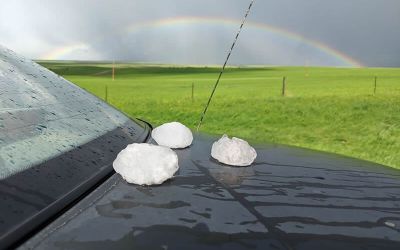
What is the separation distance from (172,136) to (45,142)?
0.77 m

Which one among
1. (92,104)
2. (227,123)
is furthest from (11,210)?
(227,123)

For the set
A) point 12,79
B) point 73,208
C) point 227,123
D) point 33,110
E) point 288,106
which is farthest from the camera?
point 288,106

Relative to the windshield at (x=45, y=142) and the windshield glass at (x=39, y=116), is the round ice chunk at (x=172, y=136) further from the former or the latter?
the windshield glass at (x=39, y=116)

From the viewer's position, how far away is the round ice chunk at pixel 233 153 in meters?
1.84

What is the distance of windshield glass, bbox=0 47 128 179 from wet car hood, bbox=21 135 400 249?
195 mm

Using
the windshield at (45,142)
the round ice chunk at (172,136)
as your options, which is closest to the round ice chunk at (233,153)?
the round ice chunk at (172,136)

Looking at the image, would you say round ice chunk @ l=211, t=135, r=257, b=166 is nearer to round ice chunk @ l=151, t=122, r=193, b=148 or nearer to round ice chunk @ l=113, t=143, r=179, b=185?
round ice chunk @ l=151, t=122, r=193, b=148

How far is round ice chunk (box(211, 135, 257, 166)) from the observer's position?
1843 millimetres

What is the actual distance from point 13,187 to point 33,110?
53cm

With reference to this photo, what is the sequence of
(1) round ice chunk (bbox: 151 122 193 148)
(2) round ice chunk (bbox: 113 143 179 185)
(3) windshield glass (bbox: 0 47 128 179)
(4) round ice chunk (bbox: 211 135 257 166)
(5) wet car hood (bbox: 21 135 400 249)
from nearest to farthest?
(5) wet car hood (bbox: 21 135 400 249)
(3) windshield glass (bbox: 0 47 128 179)
(2) round ice chunk (bbox: 113 143 179 185)
(4) round ice chunk (bbox: 211 135 257 166)
(1) round ice chunk (bbox: 151 122 193 148)

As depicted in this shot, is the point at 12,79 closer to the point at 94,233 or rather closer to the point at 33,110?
the point at 33,110

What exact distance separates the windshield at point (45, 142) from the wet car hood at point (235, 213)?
0.05 m

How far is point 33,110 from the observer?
62.4 inches

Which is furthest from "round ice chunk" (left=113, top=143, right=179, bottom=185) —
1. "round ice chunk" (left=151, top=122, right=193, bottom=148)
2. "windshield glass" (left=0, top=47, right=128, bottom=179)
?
"round ice chunk" (left=151, top=122, right=193, bottom=148)
